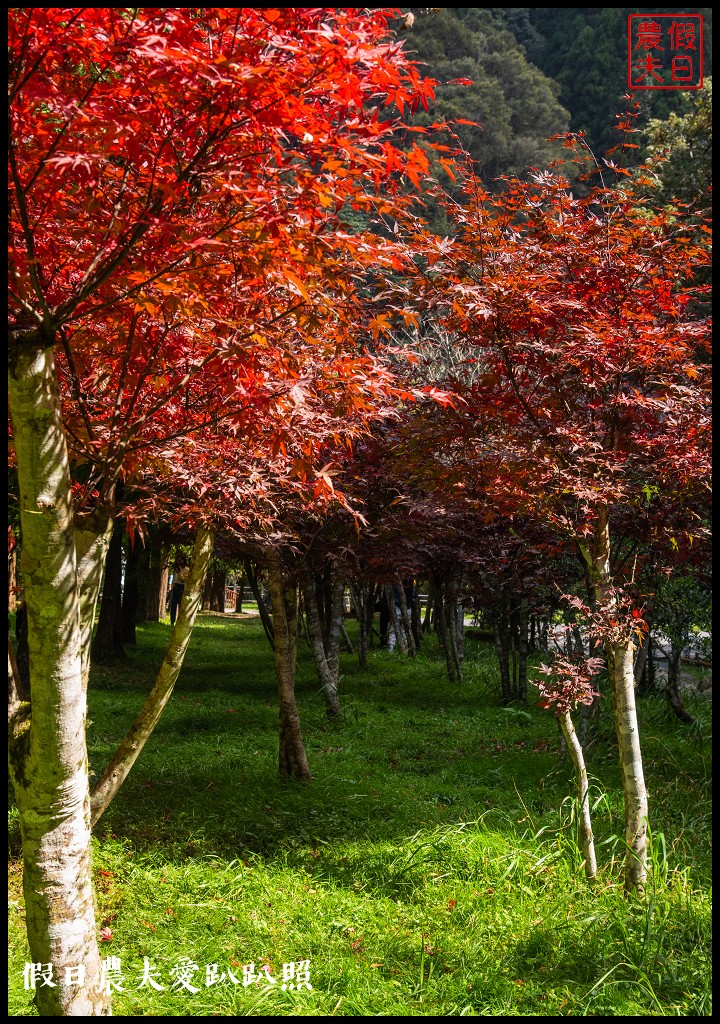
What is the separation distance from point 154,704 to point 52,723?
174cm

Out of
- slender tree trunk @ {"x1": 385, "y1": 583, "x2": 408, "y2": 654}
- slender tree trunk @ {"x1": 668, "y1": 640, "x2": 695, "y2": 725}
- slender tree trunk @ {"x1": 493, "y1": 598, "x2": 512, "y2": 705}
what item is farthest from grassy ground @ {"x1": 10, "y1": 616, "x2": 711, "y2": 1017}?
slender tree trunk @ {"x1": 385, "y1": 583, "x2": 408, "y2": 654}

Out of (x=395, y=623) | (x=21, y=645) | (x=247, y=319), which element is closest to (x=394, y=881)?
(x=247, y=319)

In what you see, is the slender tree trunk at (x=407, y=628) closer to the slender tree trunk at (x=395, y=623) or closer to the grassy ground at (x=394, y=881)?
the slender tree trunk at (x=395, y=623)

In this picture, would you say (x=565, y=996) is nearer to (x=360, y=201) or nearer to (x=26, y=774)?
(x=26, y=774)

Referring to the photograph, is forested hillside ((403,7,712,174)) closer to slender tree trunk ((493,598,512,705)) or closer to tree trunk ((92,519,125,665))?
slender tree trunk ((493,598,512,705))

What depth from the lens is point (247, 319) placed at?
3.02 metres

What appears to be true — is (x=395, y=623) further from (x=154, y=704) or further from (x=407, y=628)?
(x=154, y=704)

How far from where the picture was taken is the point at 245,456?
4.29 meters

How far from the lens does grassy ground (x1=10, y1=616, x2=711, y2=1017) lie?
3.49 m

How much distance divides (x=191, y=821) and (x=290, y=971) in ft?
7.49

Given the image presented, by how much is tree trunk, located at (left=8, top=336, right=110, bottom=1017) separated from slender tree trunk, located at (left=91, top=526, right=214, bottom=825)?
123 cm

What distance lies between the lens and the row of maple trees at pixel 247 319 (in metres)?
2.30

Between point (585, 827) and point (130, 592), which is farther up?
point (130, 592)

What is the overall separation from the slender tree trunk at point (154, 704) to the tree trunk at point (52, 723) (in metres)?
1.23
